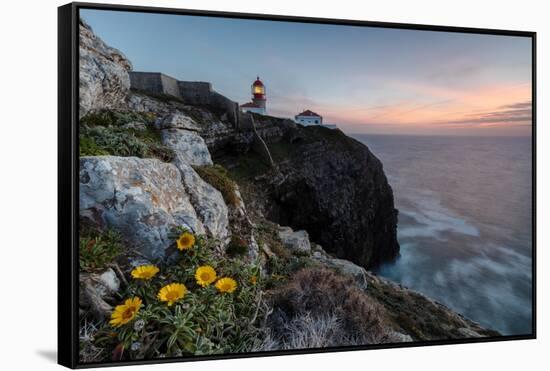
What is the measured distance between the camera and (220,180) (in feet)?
16.7

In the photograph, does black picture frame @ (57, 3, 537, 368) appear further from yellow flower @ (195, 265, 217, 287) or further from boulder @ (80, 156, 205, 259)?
yellow flower @ (195, 265, 217, 287)

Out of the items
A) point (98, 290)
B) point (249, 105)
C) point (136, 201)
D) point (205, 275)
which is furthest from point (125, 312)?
point (249, 105)

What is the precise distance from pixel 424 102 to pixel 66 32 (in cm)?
316

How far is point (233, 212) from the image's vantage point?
509 cm

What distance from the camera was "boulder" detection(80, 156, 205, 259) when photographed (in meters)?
4.29

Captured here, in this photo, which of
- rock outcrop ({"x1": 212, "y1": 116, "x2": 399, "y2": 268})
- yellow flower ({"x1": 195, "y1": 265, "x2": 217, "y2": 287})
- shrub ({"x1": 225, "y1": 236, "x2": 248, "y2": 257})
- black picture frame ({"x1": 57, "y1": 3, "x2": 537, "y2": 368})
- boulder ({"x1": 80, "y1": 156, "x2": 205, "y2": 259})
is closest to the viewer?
black picture frame ({"x1": 57, "y1": 3, "x2": 537, "y2": 368})

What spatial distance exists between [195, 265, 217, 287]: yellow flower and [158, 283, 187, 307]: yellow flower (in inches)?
5.3

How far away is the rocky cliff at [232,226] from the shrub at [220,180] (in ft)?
0.04

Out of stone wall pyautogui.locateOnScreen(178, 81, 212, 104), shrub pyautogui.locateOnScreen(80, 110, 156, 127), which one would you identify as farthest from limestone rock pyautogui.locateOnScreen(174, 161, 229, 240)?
stone wall pyautogui.locateOnScreen(178, 81, 212, 104)

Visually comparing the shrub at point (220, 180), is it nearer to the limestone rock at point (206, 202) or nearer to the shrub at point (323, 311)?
the limestone rock at point (206, 202)

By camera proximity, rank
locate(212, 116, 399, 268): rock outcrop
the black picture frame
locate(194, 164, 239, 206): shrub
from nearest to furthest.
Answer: the black picture frame < locate(194, 164, 239, 206): shrub < locate(212, 116, 399, 268): rock outcrop

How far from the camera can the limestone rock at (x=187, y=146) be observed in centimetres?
498

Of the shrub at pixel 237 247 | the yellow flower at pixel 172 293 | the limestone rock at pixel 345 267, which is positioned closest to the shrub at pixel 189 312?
the yellow flower at pixel 172 293

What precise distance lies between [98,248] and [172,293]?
23.8 inches
